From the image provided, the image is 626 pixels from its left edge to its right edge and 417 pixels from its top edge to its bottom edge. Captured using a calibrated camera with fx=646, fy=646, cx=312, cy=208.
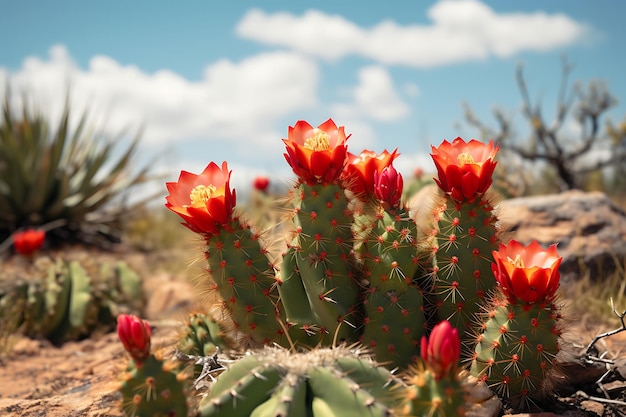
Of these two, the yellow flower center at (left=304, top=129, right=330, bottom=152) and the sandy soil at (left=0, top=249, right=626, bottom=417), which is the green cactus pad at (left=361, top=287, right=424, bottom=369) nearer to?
the yellow flower center at (left=304, top=129, right=330, bottom=152)

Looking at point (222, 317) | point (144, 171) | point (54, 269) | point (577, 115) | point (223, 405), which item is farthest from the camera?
point (577, 115)

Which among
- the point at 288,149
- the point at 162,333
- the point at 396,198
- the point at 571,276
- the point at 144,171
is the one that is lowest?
the point at 571,276

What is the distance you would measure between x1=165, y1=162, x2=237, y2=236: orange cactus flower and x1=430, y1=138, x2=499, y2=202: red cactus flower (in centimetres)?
86

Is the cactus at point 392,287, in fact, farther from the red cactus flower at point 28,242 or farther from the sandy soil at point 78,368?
the red cactus flower at point 28,242

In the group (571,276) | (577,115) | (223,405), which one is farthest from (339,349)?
(577,115)

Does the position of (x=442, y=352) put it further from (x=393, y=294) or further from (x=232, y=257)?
(x=232, y=257)

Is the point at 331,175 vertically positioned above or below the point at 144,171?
below

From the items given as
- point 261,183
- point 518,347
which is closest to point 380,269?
point 518,347

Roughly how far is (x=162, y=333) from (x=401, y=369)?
2.63 m

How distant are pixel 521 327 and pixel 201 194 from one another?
1.35m

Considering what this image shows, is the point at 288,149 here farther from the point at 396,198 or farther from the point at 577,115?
the point at 577,115

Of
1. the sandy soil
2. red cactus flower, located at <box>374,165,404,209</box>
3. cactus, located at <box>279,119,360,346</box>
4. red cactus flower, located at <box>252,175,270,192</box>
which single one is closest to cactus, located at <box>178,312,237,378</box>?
the sandy soil

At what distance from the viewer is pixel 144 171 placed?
10367mm

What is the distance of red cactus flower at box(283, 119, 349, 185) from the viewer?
2.53 meters
